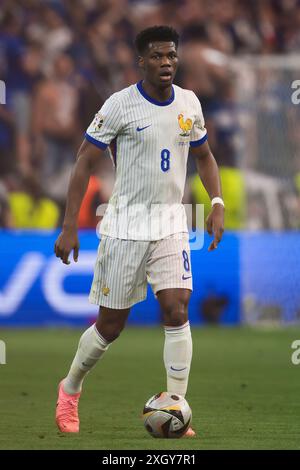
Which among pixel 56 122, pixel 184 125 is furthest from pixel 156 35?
pixel 56 122

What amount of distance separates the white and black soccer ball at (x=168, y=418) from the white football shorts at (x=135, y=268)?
2.09 ft

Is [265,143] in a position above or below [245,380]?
above

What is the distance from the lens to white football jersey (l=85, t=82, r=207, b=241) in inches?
271

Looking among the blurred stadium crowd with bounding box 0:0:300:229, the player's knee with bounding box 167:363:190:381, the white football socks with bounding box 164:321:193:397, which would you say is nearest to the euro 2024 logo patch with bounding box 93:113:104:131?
the white football socks with bounding box 164:321:193:397

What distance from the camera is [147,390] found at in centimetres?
921

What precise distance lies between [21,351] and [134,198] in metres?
5.75

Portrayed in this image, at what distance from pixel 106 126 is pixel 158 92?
37 centimetres

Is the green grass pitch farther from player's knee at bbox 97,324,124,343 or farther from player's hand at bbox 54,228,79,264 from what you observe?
player's hand at bbox 54,228,79,264

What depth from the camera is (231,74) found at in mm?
17297

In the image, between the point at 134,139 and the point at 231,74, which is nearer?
the point at 134,139

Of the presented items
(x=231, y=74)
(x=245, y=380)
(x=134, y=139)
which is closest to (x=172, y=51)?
(x=134, y=139)

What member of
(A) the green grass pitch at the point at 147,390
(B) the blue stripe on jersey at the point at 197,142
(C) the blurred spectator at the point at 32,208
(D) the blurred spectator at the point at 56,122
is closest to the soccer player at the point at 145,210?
(B) the blue stripe on jersey at the point at 197,142

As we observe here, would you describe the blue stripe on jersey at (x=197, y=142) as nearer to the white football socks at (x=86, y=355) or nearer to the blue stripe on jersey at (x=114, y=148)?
the blue stripe on jersey at (x=114, y=148)

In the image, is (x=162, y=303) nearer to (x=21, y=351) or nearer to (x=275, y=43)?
(x=21, y=351)
